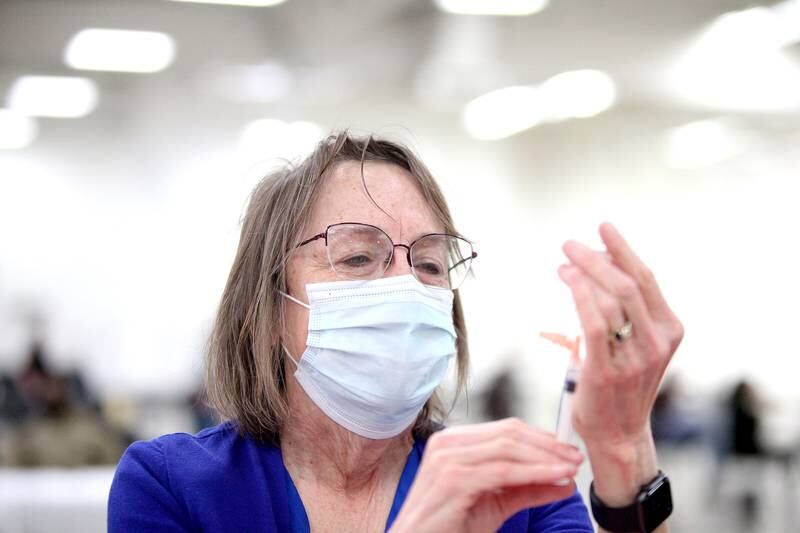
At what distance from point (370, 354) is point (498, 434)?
403 millimetres

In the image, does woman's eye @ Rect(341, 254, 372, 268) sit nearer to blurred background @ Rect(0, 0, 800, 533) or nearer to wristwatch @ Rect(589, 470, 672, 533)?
wristwatch @ Rect(589, 470, 672, 533)

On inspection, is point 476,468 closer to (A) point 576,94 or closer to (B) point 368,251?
(B) point 368,251

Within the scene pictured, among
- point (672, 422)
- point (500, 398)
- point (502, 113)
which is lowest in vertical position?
point (672, 422)

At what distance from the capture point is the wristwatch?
1.13 meters

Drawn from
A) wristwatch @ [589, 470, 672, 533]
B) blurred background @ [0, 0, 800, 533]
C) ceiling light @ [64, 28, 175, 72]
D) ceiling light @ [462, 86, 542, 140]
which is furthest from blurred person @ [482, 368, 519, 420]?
wristwatch @ [589, 470, 672, 533]

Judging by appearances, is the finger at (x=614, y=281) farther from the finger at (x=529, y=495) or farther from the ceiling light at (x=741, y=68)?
the ceiling light at (x=741, y=68)

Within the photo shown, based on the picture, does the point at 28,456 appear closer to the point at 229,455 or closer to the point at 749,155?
the point at 229,455

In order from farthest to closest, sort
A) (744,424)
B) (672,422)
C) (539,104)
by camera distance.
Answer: (539,104)
(672,422)
(744,424)

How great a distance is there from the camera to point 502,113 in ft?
31.6

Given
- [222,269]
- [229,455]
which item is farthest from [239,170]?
[229,455]

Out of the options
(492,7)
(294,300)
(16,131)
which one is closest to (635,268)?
(294,300)

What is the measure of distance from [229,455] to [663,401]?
742 centimetres

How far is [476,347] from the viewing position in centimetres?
1016

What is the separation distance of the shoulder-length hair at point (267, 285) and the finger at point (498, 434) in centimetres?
47
